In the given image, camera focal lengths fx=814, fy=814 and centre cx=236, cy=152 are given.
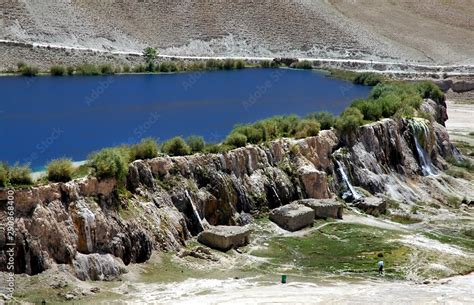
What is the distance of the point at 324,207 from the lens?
3541 cm

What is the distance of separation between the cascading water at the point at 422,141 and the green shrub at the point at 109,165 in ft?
78.4

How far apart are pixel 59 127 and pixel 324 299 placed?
2364 cm

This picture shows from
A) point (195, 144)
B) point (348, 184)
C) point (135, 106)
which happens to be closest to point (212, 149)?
point (195, 144)

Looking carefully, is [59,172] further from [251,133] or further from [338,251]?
[251,133]

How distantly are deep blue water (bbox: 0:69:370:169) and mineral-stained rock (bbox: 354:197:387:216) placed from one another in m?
8.28

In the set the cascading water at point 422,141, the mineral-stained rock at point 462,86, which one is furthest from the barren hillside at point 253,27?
the cascading water at point 422,141

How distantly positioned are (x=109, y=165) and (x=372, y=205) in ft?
48.2

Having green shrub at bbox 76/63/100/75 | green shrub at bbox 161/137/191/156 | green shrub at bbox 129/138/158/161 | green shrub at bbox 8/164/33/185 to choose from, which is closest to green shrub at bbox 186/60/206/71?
green shrub at bbox 76/63/100/75

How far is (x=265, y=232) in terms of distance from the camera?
1291 inches

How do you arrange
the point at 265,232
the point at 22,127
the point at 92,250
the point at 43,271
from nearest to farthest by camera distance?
the point at 43,271 → the point at 92,250 → the point at 265,232 → the point at 22,127

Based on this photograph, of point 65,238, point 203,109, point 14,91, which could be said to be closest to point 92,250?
point 65,238

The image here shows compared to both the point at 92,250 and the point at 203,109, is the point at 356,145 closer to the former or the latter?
the point at 203,109

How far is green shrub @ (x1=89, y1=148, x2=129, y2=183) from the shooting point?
92.5 feet

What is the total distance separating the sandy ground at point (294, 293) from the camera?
2419 cm
